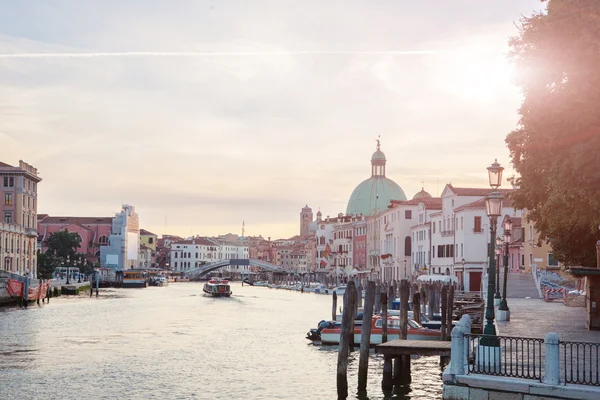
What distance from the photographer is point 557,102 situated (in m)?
19.0

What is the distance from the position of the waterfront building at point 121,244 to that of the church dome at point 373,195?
43.6m

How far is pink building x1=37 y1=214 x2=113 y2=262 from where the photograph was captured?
152m

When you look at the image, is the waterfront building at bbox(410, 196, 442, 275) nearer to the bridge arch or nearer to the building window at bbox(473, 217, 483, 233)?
the building window at bbox(473, 217, 483, 233)

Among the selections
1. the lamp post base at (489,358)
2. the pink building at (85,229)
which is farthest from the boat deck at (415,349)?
the pink building at (85,229)

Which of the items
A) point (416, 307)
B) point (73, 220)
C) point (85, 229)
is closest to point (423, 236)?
point (416, 307)

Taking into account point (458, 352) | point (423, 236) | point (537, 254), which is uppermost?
point (423, 236)

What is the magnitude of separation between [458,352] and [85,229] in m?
146

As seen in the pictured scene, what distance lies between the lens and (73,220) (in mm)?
159000

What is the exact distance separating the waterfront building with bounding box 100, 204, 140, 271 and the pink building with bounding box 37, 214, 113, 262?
1.74 metres

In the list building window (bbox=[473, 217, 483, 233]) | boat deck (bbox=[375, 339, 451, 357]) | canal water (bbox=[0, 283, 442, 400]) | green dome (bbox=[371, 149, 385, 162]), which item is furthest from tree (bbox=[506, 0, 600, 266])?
green dome (bbox=[371, 149, 385, 162])

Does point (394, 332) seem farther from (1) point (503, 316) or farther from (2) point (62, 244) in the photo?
(2) point (62, 244)

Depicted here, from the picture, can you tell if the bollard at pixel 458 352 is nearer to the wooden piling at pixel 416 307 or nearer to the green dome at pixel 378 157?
the wooden piling at pixel 416 307

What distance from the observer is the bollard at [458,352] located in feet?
54.1

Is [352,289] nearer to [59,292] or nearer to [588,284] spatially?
[588,284]
